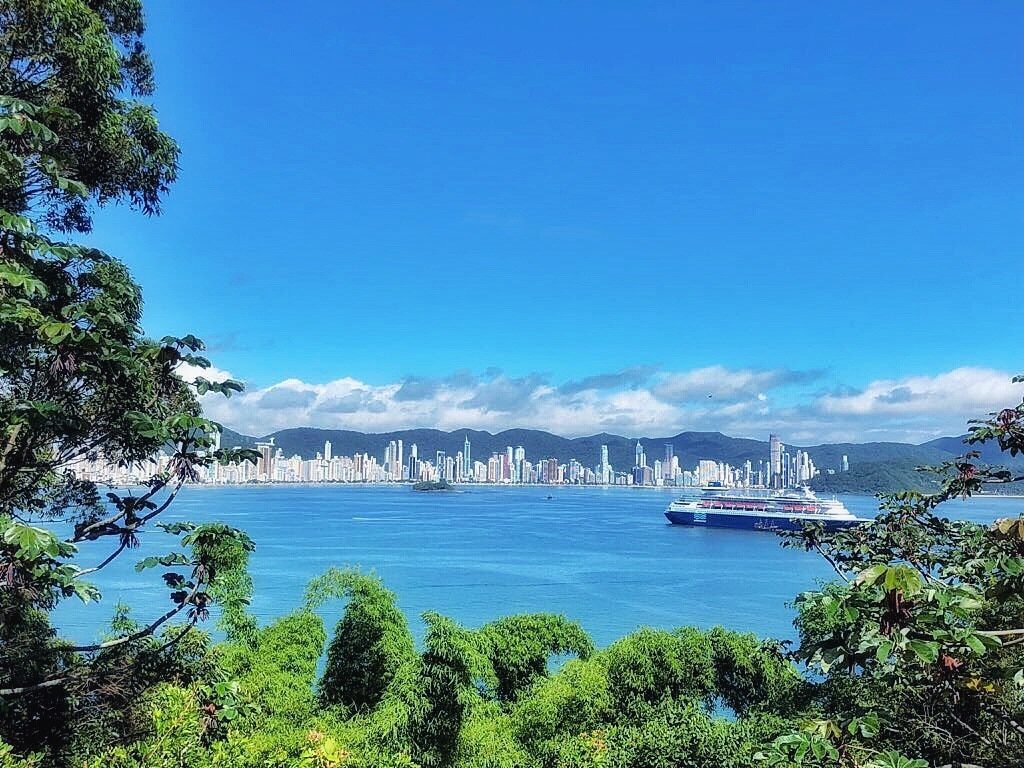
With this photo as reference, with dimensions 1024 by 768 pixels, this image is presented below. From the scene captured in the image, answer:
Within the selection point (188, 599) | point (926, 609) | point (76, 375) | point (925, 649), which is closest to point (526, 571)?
point (188, 599)

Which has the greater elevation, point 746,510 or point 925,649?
point 925,649

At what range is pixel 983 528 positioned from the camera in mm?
2623

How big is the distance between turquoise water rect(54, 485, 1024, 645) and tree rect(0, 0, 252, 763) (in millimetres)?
8924

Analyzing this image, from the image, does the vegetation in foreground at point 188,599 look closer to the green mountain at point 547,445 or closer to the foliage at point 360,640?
the foliage at point 360,640

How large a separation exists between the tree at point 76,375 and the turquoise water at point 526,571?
892 cm

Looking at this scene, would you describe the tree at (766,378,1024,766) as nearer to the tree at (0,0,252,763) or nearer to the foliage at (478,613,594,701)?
the tree at (0,0,252,763)

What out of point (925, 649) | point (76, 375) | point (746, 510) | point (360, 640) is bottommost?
point (746, 510)

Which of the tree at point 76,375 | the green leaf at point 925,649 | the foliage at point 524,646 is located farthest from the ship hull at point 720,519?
the green leaf at point 925,649

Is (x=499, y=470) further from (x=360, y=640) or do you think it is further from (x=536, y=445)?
(x=360, y=640)

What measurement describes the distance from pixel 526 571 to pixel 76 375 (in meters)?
25.5

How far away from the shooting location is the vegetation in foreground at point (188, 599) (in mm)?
1529

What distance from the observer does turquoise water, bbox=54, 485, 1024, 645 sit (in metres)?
19.4

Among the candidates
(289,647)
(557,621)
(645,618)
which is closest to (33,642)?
(289,647)

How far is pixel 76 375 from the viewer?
253 cm
